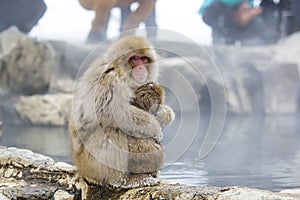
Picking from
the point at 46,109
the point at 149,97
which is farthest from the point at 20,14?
the point at 149,97

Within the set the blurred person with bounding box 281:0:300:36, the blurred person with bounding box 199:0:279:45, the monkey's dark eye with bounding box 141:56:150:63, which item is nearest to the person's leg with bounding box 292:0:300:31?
the blurred person with bounding box 281:0:300:36

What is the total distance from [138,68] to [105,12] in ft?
17.1

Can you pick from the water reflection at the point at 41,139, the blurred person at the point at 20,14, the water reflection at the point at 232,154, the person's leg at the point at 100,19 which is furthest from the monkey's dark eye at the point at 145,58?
the blurred person at the point at 20,14

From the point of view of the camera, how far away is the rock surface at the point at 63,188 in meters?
1.96

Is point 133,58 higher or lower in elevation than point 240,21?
Result: lower

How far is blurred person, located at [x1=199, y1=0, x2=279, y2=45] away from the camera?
8.23 meters

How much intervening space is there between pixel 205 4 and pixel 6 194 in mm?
6325

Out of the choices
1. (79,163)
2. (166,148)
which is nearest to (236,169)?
(166,148)

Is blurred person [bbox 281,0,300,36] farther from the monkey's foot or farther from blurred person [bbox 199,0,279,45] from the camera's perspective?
the monkey's foot

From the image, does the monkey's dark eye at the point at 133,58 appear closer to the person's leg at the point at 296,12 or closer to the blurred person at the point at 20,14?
the blurred person at the point at 20,14

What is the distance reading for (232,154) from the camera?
413cm

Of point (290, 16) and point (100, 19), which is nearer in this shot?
point (100, 19)

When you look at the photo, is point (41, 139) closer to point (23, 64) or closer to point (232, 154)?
point (232, 154)

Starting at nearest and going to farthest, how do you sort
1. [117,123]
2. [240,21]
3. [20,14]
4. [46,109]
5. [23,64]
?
[117,123]
[46,109]
[23,64]
[20,14]
[240,21]
